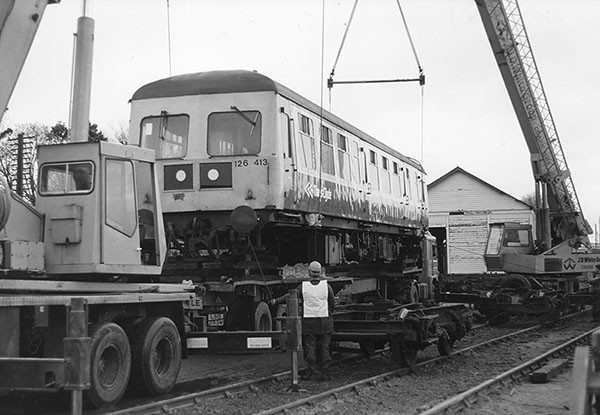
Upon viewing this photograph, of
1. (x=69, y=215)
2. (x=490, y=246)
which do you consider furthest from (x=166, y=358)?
(x=490, y=246)

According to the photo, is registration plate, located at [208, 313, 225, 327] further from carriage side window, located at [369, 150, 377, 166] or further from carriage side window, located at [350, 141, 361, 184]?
carriage side window, located at [369, 150, 377, 166]

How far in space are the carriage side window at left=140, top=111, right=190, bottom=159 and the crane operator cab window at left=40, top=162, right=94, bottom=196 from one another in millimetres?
4390

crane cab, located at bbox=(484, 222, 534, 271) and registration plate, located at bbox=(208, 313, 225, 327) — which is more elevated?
crane cab, located at bbox=(484, 222, 534, 271)

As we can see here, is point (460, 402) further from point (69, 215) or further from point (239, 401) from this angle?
point (69, 215)

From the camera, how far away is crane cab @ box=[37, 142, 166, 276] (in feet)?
28.5

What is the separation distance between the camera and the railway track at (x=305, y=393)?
870 centimetres

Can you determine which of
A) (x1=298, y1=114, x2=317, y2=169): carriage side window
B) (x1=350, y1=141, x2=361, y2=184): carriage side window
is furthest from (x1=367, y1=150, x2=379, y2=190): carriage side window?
(x1=298, y1=114, x2=317, y2=169): carriage side window

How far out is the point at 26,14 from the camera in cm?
779

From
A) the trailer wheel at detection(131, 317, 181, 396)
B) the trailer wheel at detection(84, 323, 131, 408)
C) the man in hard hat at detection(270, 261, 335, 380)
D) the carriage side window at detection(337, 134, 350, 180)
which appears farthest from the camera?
the carriage side window at detection(337, 134, 350, 180)

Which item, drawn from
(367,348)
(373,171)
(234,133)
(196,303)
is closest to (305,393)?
(196,303)

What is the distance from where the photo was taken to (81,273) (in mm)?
8727

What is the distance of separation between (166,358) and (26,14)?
443 cm

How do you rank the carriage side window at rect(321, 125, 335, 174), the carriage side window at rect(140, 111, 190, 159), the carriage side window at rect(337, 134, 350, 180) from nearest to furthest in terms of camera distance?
the carriage side window at rect(140, 111, 190, 159) < the carriage side window at rect(321, 125, 335, 174) < the carriage side window at rect(337, 134, 350, 180)

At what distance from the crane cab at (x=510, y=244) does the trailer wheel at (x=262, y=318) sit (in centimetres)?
1096
